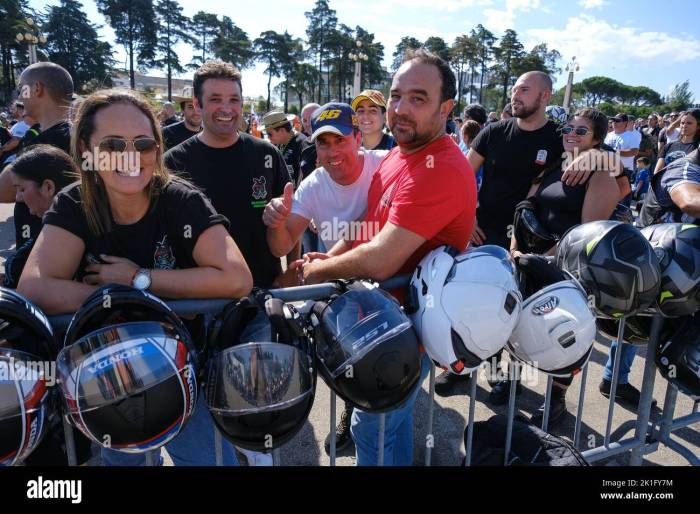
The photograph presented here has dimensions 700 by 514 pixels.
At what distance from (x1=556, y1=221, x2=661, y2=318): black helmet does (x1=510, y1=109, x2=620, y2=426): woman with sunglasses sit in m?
0.68

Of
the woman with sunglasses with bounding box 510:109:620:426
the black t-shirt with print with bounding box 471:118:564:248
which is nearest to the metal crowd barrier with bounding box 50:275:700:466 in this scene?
the woman with sunglasses with bounding box 510:109:620:426

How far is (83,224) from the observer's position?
5.99 feet

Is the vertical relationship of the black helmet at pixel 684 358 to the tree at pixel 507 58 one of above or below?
below

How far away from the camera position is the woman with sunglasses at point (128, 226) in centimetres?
174

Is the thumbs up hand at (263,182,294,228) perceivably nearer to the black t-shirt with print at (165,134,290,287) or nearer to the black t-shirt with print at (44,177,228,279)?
the black t-shirt with print at (44,177,228,279)

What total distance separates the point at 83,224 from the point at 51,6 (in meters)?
61.8

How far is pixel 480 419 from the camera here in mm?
3654

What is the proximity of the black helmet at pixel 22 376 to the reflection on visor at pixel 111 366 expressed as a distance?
88 millimetres

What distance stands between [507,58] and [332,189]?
237ft

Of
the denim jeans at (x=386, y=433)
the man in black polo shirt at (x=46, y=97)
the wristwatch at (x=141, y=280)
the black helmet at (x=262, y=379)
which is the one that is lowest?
the denim jeans at (x=386, y=433)

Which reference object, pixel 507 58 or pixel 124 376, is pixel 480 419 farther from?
pixel 507 58

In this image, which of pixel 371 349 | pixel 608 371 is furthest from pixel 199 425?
pixel 608 371

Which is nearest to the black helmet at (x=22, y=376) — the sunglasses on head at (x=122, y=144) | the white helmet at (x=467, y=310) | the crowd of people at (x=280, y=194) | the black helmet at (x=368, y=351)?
the crowd of people at (x=280, y=194)

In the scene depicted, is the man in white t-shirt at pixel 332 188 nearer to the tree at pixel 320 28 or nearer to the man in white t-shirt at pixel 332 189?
the man in white t-shirt at pixel 332 189
